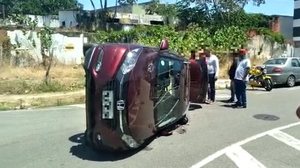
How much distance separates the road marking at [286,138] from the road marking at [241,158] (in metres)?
1.14

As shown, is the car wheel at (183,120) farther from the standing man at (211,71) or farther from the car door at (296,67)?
the car door at (296,67)

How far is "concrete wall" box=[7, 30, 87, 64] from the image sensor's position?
2494 cm

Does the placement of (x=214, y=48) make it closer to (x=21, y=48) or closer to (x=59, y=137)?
(x=21, y=48)

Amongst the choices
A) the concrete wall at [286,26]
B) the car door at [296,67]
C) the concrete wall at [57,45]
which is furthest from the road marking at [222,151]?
the concrete wall at [286,26]

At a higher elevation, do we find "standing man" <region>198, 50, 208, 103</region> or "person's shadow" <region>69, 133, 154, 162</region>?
"standing man" <region>198, 50, 208, 103</region>

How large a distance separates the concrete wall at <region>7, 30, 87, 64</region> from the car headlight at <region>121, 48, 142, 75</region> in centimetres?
1791

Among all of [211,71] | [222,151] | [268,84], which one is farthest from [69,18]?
[222,151]

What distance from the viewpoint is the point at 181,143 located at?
895 cm

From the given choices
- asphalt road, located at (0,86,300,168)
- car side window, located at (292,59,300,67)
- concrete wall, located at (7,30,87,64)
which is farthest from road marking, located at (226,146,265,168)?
concrete wall, located at (7,30,87,64)

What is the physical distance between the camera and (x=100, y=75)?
24.7ft

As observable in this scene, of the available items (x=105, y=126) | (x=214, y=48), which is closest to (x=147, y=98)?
(x=105, y=126)

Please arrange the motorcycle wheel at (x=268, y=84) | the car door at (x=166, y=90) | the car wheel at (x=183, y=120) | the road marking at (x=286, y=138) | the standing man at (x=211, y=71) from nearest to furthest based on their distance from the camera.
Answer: the car door at (x=166, y=90)
the road marking at (x=286, y=138)
the car wheel at (x=183, y=120)
the standing man at (x=211, y=71)
the motorcycle wheel at (x=268, y=84)

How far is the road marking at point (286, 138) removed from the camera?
9136mm

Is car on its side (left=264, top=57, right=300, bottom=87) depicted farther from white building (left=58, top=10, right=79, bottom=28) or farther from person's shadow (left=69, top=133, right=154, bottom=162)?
white building (left=58, top=10, right=79, bottom=28)
